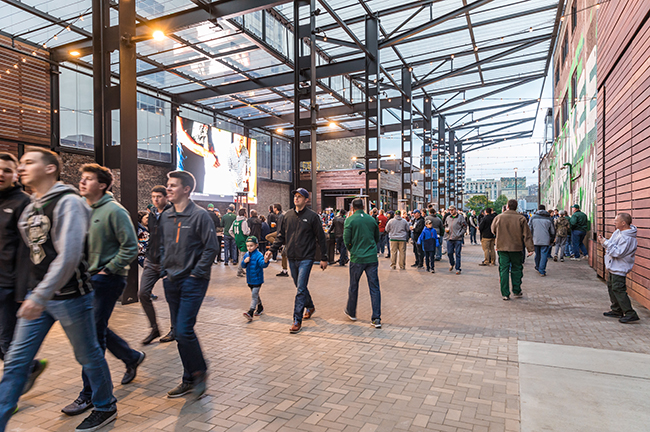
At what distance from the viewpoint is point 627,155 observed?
7.35 meters

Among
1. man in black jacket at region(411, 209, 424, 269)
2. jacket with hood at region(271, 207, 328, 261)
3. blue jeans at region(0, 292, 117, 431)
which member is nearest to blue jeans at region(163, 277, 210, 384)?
blue jeans at region(0, 292, 117, 431)

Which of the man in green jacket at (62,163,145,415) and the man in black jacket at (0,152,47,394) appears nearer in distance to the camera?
the man in black jacket at (0,152,47,394)

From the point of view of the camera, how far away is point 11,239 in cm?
279

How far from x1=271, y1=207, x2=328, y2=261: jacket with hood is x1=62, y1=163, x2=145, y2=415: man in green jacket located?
2.55 m

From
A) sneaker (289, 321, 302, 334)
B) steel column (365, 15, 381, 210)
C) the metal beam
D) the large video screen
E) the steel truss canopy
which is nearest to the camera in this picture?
sneaker (289, 321, 302, 334)

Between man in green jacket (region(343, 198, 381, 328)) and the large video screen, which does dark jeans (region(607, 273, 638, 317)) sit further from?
the large video screen

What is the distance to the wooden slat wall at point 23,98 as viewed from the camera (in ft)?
45.7

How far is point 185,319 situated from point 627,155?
7997 millimetres

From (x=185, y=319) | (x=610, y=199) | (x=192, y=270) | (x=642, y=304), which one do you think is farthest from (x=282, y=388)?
(x=610, y=199)

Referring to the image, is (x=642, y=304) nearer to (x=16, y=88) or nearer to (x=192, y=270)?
(x=192, y=270)

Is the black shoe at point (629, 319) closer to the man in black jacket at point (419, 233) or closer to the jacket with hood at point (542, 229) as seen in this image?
the jacket with hood at point (542, 229)

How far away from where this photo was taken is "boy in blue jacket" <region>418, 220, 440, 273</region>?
11016 mm

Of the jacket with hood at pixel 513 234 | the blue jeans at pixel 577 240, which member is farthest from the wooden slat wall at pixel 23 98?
the blue jeans at pixel 577 240

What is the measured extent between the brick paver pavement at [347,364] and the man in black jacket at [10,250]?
0.77m
